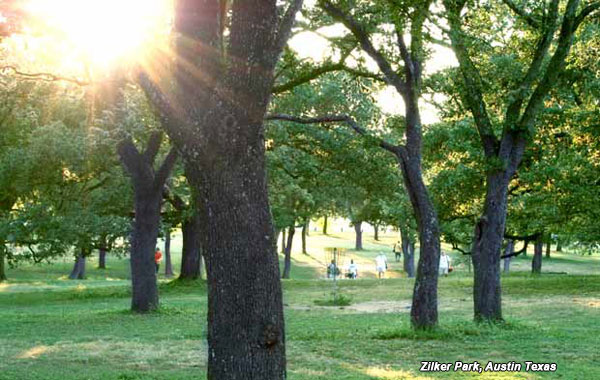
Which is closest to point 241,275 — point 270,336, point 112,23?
point 270,336

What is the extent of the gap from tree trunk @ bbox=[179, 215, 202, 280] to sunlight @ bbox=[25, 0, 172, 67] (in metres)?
19.2

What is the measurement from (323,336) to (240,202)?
9412mm

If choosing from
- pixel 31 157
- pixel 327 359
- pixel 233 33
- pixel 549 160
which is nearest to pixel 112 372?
pixel 327 359

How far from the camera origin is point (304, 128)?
27188 mm

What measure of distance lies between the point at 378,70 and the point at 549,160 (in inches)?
472

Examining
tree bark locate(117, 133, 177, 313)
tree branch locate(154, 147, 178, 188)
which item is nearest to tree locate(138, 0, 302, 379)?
tree branch locate(154, 147, 178, 188)

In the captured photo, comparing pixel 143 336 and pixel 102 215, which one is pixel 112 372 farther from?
pixel 102 215

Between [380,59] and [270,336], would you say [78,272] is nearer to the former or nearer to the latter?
[380,59]

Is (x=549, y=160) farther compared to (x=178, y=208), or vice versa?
(x=178, y=208)

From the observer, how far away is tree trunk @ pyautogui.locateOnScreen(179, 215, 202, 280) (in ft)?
116

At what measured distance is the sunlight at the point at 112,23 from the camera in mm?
9172

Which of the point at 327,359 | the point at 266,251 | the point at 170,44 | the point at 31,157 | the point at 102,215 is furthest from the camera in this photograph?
the point at 102,215

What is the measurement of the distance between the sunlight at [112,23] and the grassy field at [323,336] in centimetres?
455

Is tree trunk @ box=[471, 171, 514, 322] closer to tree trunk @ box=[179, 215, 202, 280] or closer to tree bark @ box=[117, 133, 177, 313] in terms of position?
tree bark @ box=[117, 133, 177, 313]
